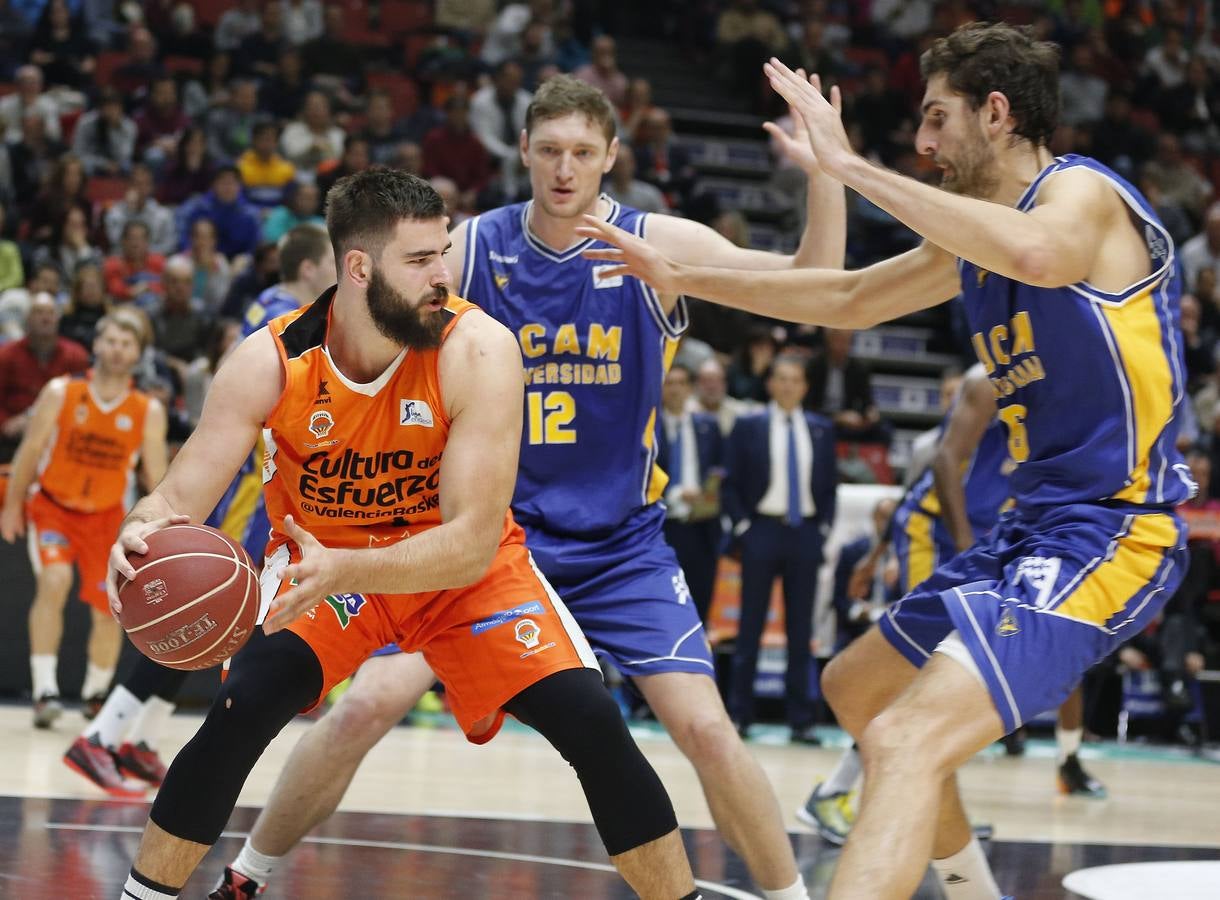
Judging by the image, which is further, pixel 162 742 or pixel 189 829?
pixel 162 742

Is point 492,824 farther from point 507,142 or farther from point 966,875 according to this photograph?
point 507,142

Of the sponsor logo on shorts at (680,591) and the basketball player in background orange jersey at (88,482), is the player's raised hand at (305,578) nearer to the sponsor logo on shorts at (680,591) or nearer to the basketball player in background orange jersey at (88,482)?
the sponsor logo on shorts at (680,591)

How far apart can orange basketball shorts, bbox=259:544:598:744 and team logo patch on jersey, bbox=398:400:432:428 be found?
1.19ft

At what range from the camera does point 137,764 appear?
6.20 metres

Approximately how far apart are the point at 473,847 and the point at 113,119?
29.8ft

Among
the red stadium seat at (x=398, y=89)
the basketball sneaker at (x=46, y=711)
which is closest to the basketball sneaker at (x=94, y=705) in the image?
the basketball sneaker at (x=46, y=711)

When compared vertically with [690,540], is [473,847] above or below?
below

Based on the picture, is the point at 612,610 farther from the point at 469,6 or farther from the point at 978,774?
the point at 469,6

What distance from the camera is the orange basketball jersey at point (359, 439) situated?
3.59 meters

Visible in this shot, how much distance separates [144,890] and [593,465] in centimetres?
166

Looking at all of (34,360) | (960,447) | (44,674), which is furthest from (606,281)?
(34,360)

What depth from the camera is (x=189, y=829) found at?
3.29 metres

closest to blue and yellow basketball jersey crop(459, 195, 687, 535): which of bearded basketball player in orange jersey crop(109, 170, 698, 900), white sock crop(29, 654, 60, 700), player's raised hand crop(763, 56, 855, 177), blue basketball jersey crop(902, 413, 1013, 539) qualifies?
bearded basketball player in orange jersey crop(109, 170, 698, 900)

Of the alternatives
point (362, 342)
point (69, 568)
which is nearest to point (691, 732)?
point (362, 342)
